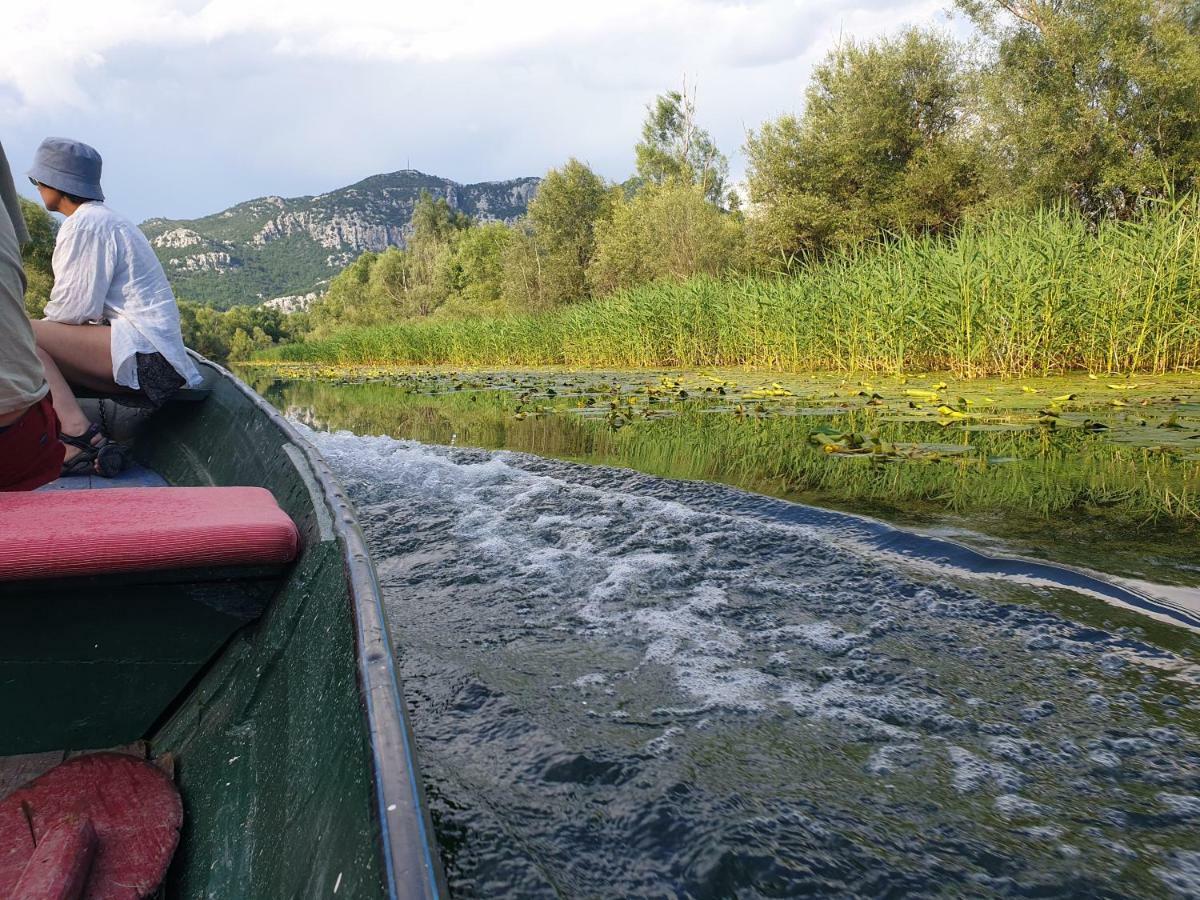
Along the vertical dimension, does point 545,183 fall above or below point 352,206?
below

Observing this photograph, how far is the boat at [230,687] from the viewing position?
0.77 metres

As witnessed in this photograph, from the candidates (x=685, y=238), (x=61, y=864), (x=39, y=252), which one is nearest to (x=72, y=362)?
(x=61, y=864)

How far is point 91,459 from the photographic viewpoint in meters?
2.70

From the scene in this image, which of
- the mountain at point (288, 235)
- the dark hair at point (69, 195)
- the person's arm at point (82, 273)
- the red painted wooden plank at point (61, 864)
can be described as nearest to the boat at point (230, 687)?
the red painted wooden plank at point (61, 864)

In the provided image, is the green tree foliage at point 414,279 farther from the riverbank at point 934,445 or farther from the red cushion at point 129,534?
the red cushion at point 129,534

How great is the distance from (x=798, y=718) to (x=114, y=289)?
9.42 ft

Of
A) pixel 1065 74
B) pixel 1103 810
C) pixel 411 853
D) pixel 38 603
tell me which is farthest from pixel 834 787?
pixel 1065 74

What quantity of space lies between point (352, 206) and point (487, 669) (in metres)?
118

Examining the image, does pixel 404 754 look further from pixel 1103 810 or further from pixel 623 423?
pixel 623 423

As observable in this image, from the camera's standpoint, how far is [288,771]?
96 centimetres

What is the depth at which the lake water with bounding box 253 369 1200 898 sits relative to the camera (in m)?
1.14

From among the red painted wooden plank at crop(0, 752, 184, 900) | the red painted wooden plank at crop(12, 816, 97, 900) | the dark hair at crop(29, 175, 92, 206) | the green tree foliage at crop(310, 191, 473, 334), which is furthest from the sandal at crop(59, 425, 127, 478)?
the green tree foliage at crop(310, 191, 473, 334)

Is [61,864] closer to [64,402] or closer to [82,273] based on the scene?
[64,402]

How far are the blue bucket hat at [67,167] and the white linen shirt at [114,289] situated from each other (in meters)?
0.08
